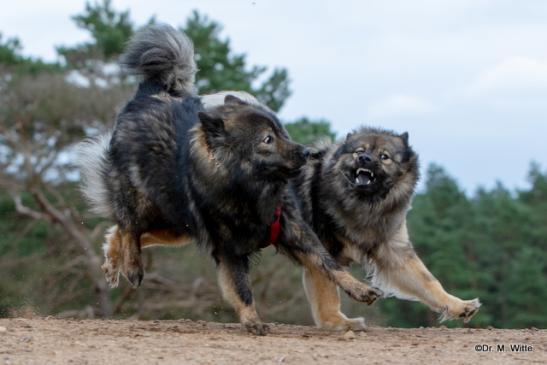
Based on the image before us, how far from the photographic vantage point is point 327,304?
306 inches

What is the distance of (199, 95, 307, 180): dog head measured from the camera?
6.93 m

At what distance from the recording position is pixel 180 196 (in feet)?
24.3

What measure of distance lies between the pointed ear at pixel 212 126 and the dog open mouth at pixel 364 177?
130cm

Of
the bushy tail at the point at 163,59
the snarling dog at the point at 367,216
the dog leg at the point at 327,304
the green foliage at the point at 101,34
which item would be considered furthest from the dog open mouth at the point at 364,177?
the green foliage at the point at 101,34

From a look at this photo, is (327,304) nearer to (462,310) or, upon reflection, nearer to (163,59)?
(462,310)

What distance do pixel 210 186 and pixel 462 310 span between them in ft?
7.30

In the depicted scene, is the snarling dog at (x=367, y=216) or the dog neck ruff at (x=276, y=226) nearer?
the dog neck ruff at (x=276, y=226)

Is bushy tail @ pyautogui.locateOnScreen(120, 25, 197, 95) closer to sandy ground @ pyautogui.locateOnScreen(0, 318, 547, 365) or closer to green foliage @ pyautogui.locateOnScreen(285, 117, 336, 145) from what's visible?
sandy ground @ pyautogui.locateOnScreen(0, 318, 547, 365)

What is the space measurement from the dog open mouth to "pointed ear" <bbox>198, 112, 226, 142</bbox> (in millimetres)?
1302

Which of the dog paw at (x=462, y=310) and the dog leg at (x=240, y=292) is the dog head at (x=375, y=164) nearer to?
the dog paw at (x=462, y=310)

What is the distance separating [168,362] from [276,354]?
704 mm

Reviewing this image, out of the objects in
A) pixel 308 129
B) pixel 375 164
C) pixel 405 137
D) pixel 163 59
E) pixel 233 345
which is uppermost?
pixel 308 129

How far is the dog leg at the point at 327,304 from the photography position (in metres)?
7.73

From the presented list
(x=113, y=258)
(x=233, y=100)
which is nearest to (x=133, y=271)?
(x=113, y=258)
